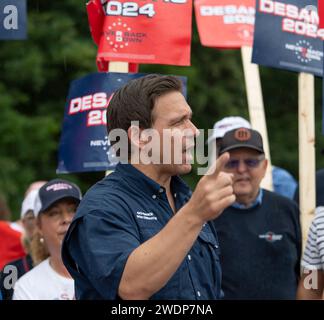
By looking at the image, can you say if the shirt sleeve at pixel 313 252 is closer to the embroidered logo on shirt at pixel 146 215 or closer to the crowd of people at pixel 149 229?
the crowd of people at pixel 149 229

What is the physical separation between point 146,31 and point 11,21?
2.52ft

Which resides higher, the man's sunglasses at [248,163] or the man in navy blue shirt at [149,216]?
the man's sunglasses at [248,163]

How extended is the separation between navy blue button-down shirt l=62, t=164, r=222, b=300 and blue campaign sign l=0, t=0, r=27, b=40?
1618mm

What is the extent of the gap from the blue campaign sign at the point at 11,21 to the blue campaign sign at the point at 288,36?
1.36 m

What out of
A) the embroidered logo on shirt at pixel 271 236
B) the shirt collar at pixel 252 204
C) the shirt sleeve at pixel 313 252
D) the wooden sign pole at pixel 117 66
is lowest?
the shirt sleeve at pixel 313 252

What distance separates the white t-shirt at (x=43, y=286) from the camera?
500 cm

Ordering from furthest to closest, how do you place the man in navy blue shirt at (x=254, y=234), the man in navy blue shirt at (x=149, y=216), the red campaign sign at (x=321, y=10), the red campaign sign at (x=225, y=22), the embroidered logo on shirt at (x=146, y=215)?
the red campaign sign at (x=225, y=22) < the man in navy blue shirt at (x=254, y=234) < the red campaign sign at (x=321, y=10) < the embroidered logo on shirt at (x=146, y=215) < the man in navy blue shirt at (x=149, y=216)

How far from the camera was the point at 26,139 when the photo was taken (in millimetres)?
10945

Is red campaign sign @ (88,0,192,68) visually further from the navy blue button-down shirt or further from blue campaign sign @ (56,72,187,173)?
the navy blue button-down shirt

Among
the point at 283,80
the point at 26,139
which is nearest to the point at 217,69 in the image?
the point at 283,80

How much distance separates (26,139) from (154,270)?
800 centimetres

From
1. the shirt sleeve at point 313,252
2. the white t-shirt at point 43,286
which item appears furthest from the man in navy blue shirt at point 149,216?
the white t-shirt at point 43,286

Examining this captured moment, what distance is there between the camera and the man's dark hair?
355cm
